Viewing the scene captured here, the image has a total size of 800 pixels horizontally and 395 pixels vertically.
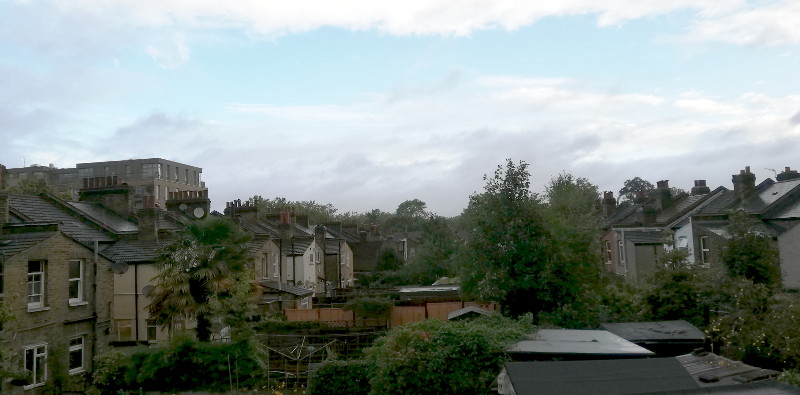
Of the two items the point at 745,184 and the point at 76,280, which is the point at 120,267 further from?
the point at 745,184

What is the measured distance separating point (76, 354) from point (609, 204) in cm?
4729

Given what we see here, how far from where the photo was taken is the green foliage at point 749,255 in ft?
75.5

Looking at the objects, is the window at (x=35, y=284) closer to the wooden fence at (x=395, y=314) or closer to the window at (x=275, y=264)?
the wooden fence at (x=395, y=314)

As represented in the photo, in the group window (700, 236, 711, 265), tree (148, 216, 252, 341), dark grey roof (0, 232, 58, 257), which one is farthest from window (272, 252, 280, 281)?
window (700, 236, 711, 265)

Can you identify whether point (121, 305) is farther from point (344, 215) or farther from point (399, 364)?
point (344, 215)

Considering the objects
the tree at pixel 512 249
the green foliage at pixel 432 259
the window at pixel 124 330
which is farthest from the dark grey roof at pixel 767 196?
the window at pixel 124 330

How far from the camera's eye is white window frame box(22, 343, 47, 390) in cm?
2025

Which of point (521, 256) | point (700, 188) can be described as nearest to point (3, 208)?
point (521, 256)

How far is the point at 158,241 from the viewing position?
30797mm

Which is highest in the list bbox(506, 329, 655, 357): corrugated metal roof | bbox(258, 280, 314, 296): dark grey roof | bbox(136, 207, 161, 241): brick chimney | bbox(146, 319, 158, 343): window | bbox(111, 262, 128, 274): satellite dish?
bbox(136, 207, 161, 241): brick chimney

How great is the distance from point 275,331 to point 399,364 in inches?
492

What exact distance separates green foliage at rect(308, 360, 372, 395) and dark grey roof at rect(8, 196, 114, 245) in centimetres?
1271

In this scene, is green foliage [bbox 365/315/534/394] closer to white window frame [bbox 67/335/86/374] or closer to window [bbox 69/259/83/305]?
white window frame [bbox 67/335/86/374]

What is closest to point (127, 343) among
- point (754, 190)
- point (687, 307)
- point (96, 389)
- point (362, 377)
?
point (96, 389)
